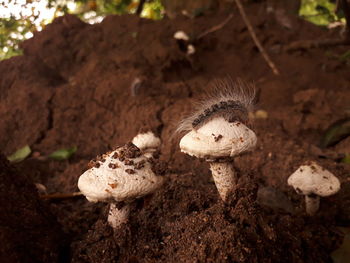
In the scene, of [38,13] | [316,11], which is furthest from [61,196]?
[316,11]

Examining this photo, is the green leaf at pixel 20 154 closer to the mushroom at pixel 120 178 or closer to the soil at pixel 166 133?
the soil at pixel 166 133

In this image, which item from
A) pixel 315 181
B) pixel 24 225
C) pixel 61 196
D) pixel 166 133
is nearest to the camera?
pixel 24 225

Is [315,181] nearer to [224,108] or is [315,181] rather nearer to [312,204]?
[312,204]

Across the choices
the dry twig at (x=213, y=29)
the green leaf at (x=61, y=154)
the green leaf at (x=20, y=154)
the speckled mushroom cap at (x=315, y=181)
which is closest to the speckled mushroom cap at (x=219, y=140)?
the speckled mushroom cap at (x=315, y=181)

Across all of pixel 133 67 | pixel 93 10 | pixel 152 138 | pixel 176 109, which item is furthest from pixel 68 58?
pixel 152 138

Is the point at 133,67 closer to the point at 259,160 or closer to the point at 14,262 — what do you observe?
the point at 259,160

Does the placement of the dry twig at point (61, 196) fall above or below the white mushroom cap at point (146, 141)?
below
